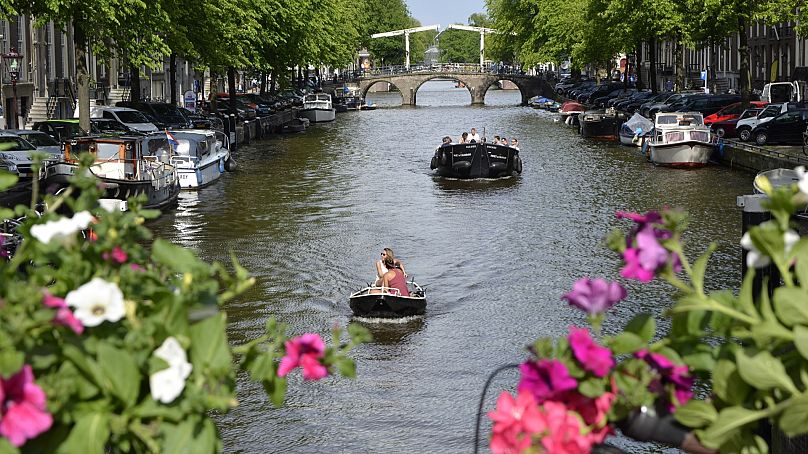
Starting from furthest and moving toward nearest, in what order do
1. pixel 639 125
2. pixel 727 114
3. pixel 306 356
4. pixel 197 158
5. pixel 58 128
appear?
1. pixel 639 125
2. pixel 727 114
3. pixel 58 128
4. pixel 197 158
5. pixel 306 356

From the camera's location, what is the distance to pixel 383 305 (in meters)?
20.6

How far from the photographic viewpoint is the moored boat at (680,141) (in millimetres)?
44344

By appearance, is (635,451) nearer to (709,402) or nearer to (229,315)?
(229,315)

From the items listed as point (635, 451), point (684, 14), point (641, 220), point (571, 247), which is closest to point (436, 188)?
point (571, 247)

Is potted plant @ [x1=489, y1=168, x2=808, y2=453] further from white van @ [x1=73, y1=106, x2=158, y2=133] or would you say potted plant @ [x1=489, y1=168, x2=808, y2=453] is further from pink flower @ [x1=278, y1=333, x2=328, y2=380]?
white van @ [x1=73, y1=106, x2=158, y2=133]

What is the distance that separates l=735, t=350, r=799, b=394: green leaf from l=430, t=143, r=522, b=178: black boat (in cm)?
3911

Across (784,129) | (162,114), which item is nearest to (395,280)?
(784,129)

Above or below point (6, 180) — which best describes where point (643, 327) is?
below

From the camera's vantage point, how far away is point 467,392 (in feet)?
54.8

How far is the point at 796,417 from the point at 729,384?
1.16 ft

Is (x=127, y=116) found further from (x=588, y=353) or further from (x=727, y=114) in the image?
(x=588, y=353)

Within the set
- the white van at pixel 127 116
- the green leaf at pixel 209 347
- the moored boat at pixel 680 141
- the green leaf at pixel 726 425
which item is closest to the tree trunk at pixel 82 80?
the white van at pixel 127 116

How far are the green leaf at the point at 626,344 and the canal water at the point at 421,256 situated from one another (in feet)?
1.36

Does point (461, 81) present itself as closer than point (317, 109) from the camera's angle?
No
